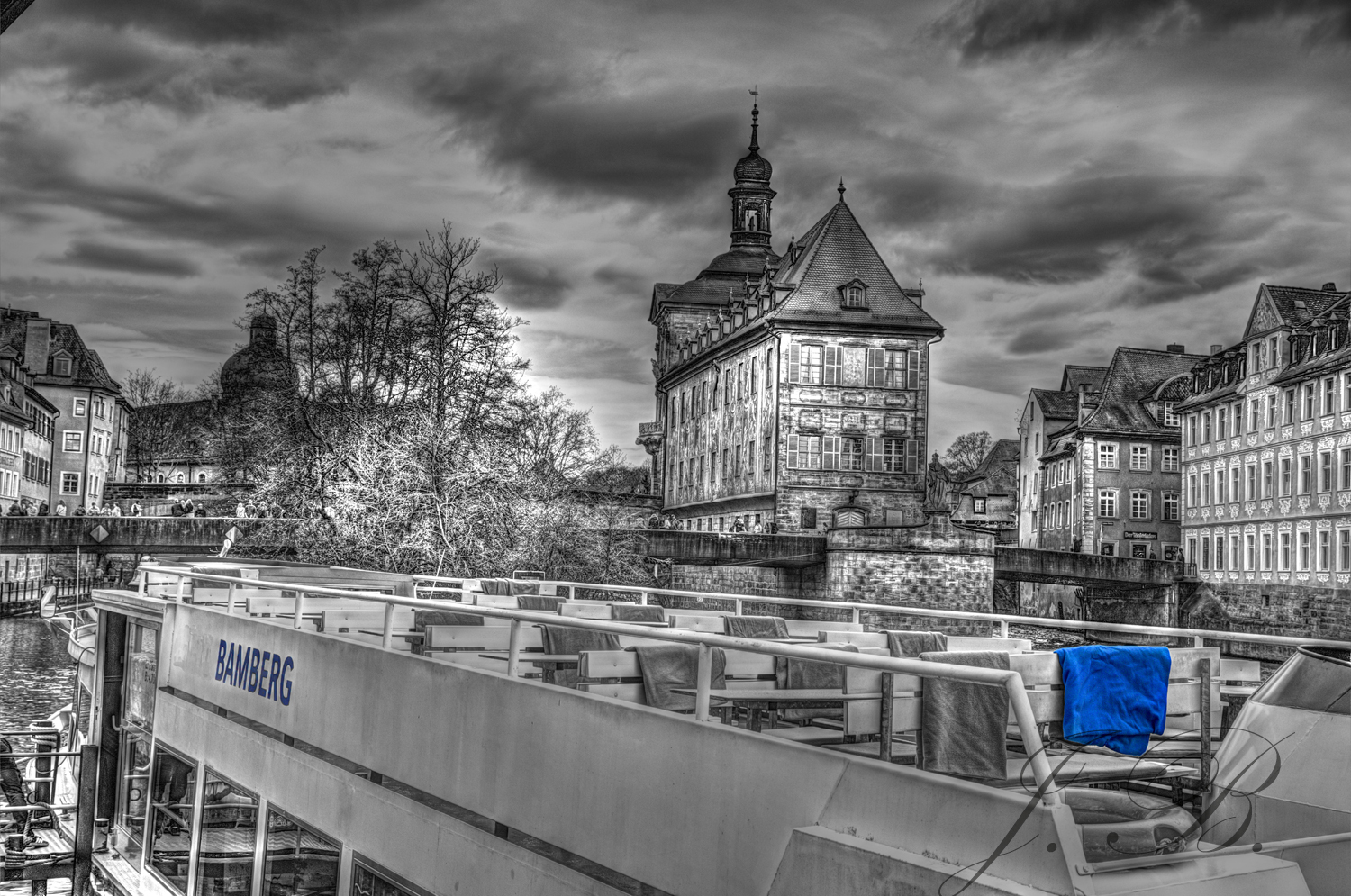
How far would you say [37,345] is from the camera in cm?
9156

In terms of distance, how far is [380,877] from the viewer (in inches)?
294

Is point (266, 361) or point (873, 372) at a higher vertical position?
point (873, 372)

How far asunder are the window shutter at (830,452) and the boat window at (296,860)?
53.7m

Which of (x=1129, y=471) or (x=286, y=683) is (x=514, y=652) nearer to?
(x=286, y=683)

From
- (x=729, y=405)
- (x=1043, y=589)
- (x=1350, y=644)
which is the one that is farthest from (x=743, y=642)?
(x=1043, y=589)

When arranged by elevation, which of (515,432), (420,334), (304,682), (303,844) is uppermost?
(420,334)

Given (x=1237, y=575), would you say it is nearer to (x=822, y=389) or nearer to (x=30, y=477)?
(x=822, y=389)

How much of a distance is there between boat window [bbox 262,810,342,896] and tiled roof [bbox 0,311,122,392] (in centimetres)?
8723

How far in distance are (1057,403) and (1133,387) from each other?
27.4 feet

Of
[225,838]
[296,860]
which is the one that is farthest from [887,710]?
[225,838]

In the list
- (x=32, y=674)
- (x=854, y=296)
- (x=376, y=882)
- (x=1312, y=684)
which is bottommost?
(x=32, y=674)

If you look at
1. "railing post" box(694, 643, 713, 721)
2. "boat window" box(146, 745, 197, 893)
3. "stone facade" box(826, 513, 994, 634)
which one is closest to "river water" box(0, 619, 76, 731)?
"boat window" box(146, 745, 197, 893)

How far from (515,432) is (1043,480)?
171ft

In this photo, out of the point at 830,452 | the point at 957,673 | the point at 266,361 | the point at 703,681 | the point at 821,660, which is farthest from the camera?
the point at 830,452
